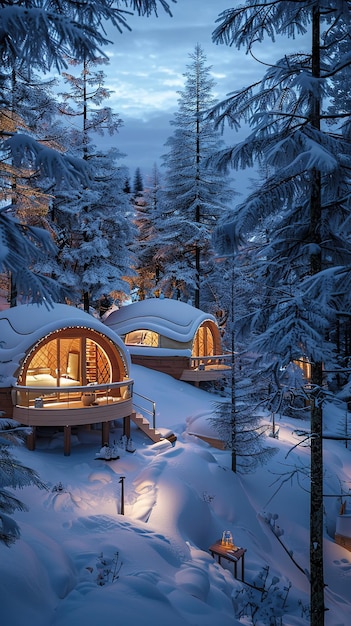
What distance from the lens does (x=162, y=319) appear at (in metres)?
23.7

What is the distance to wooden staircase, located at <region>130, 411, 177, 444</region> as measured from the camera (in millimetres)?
14680

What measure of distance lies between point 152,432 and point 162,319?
967 cm

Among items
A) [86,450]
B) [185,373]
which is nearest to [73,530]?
[86,450]

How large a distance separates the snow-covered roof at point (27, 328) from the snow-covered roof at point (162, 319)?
26.9 feet

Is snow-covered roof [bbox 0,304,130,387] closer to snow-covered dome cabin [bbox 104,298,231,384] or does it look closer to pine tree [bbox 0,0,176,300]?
snow-covered dome cabin [bbox 104,298,231,384]

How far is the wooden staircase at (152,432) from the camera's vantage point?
1468 centimetres

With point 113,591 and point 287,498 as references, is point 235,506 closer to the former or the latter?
point 287,498

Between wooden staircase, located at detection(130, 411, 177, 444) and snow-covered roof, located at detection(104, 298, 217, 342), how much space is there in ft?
26.4

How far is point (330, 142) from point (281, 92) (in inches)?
58.9

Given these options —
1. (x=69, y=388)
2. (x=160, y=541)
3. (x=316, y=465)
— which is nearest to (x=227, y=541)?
(x=160, y=541)

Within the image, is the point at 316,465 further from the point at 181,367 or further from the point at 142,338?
the point at 142,338

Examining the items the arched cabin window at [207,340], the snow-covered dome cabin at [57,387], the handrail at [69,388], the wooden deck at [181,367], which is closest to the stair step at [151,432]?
the snow-covered dome cabin at [57,387]

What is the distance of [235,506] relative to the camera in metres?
12.6

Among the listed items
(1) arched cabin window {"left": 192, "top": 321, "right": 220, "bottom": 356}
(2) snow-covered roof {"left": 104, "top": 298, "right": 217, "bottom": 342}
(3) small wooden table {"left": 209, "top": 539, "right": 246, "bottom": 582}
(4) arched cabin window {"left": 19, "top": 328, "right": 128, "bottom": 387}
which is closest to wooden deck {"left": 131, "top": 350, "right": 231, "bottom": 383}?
(2) snow-covered roof {"left": 104, "top": 298, "right": 217, "bottom": 342}
